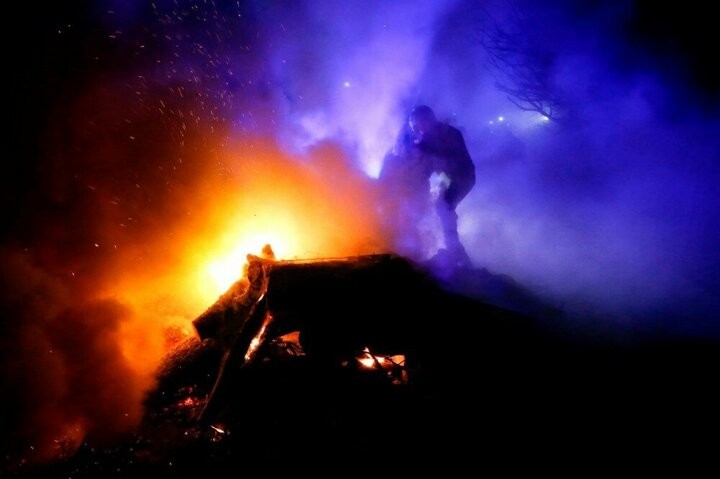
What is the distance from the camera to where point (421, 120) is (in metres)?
22.5

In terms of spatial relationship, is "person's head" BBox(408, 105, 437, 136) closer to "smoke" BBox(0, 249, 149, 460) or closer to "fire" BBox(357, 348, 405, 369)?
"fire" BBox(357, 348, 405, 369)

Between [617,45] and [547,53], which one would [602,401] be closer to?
[617,45]

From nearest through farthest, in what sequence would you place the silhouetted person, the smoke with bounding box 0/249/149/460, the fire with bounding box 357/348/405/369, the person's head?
the smoke with bounding box 0/249/149/460 < the fire with bounding box 357/348/405/369 < the silhouetted person < the person's head

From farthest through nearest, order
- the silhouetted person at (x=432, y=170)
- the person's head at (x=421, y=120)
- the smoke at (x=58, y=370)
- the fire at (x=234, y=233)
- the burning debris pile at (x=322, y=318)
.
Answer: the person's head at (x=421, y=120)
the silhouetted person at (x=432, y=170)
the fire at (x=234, y=233)
the burning debris pile at (x=322, y=318)
the smoke at (x=58, y=370)

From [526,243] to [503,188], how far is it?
7.10 m

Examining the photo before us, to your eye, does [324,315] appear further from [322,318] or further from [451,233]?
[451,233]

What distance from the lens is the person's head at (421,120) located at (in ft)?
73.4

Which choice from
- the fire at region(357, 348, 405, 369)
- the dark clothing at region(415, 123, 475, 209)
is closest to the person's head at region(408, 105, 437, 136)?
the dark clothing at region(415, 123, 475, 209)

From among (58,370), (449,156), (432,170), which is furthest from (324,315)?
(449,156)

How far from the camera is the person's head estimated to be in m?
22.4

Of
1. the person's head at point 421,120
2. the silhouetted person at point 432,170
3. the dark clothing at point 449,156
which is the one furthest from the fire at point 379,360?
the person's head at point 421,120

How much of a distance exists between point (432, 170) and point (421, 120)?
3730mm

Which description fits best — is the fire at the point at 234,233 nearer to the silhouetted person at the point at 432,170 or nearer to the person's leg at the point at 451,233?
the silhouetted person at the point at 432,170

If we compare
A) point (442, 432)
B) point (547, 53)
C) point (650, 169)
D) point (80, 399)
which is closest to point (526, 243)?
point (650, 169)
